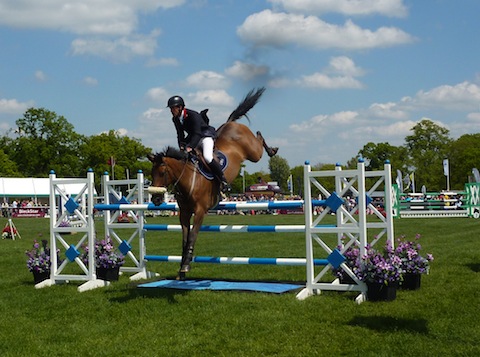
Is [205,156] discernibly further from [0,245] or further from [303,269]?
[0,245]

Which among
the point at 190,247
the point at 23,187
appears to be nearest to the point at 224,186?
the point at 190,247

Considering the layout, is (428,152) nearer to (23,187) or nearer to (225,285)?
(23,187)

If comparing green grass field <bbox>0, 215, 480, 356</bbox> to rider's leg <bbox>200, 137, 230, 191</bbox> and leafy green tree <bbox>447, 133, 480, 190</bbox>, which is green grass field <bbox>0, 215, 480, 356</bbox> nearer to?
rider's leg <bbox>200, 137, 230, 191</bbox>

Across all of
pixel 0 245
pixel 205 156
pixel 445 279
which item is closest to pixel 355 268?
pixel 445 279

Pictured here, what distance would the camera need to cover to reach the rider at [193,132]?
7284mm

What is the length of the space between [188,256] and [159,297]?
0.84 meters

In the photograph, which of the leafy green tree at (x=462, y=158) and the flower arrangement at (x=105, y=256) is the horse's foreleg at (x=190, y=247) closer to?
the flower arrangement at (x=105, y=256)

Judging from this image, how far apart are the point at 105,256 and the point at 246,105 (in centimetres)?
344

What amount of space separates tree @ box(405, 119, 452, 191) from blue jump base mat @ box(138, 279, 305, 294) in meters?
56.7

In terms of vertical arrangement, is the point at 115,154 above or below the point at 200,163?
above

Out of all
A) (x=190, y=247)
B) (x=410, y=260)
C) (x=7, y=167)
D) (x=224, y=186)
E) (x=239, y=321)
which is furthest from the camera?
(x=7, y=167)

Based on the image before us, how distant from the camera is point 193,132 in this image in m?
7.40

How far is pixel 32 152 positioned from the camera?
61000 millimetres

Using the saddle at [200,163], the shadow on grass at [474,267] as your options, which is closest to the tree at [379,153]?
the shadow on grass at [474,267]
